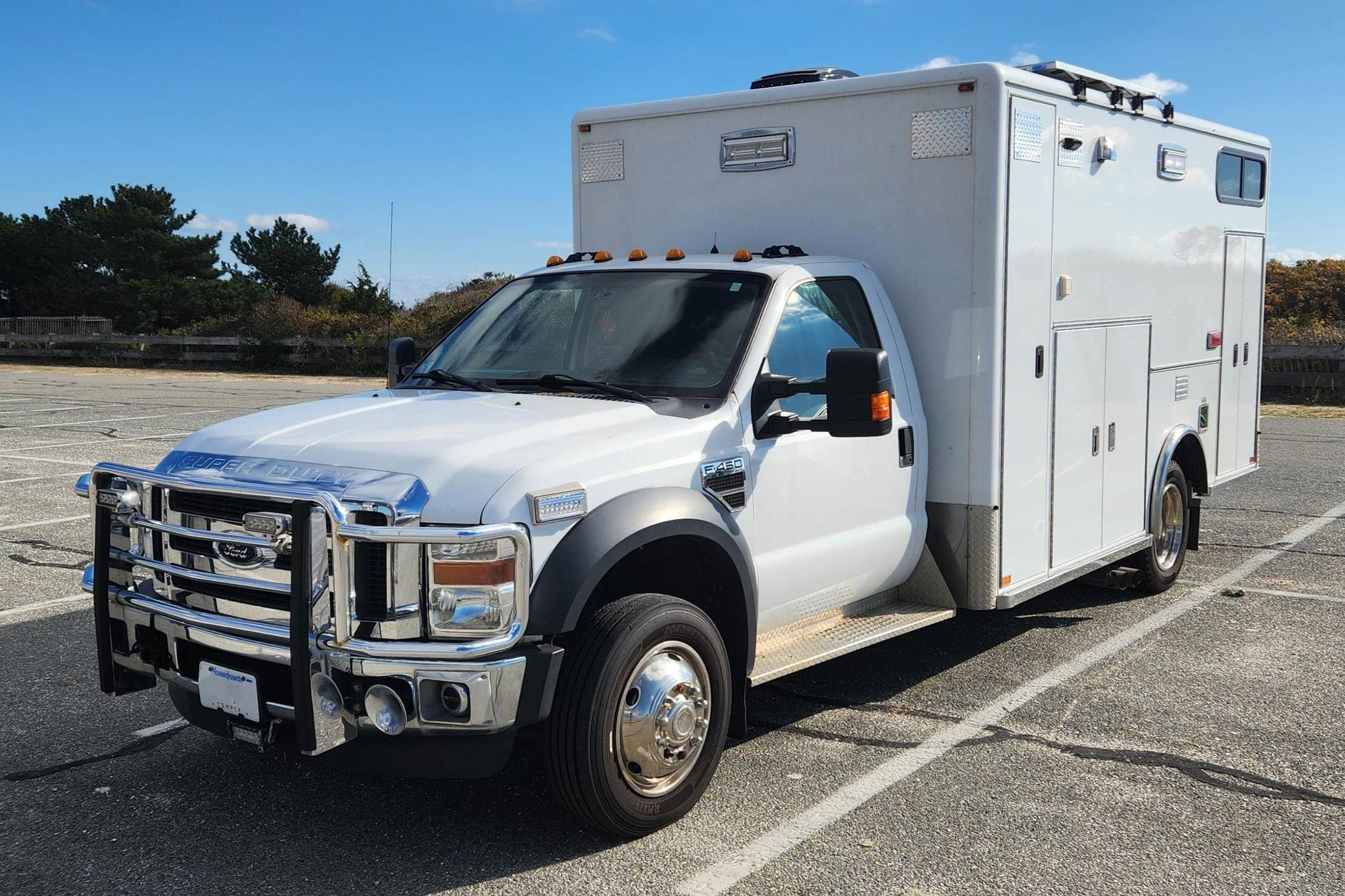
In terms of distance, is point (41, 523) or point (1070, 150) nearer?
point (1070, 150)

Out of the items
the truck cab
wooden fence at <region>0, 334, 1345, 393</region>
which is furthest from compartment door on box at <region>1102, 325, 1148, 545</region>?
wooden fence at <region>0, 334, 1345, 393</region>

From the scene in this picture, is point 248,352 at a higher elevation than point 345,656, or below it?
higher

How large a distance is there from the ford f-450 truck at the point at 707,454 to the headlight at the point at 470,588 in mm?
10

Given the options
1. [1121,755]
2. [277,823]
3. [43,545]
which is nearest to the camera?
[277,823]

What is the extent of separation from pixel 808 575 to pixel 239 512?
2.24 metres

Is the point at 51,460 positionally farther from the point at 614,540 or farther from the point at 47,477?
the point at 614,540

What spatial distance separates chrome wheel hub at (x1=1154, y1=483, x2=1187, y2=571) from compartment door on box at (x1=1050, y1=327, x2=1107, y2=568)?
1.21m

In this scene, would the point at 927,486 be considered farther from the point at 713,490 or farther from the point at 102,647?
the point at 102,647

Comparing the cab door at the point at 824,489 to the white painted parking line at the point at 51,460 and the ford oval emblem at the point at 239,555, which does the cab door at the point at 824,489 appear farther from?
the white painted parking line at the point at 51,460

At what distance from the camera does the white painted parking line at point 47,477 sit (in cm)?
1255

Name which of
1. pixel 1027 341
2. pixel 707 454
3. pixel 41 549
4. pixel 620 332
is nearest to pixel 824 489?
pixel 707 454

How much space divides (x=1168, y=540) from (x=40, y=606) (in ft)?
22.8

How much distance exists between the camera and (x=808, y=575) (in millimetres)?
5117

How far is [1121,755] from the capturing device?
507cm
